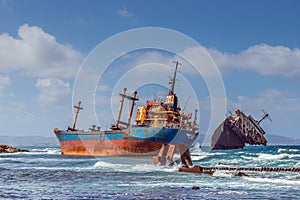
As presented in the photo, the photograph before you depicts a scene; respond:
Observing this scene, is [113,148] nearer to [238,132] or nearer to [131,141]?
[131,141]

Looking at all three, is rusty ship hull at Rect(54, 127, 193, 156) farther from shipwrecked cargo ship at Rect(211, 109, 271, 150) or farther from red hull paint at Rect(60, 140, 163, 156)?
shipwrecked cargo ship at Rect(211, 109, 271, 150)

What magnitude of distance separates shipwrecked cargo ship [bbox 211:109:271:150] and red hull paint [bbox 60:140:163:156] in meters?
41.1

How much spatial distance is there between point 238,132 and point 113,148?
4765cm

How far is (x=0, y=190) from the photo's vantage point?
56.3 ft

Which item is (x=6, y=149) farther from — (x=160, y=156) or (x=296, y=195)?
(x=296, y=195)

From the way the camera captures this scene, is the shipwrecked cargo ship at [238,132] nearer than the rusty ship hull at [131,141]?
No

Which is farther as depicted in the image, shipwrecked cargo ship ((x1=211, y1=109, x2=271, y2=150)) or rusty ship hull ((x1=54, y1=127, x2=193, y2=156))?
shipwrecked cargo ship ((x1=211, y1=109, x2=271, y2=150))

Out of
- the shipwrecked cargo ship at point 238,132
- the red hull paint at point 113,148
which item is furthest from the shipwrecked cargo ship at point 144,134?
the shipwrecked cargo ship at point 238,132

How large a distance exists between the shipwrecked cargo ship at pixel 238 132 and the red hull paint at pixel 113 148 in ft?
135

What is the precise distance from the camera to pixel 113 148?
5312 centimetres

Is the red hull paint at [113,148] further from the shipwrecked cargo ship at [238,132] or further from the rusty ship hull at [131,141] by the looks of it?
the shipwrecked cargo ship at [238,132]

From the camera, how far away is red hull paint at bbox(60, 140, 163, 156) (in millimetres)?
49312

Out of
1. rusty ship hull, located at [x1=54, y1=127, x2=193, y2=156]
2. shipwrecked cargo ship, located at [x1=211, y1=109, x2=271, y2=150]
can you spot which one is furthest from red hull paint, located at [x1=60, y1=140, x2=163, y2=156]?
shipwrecked cargo ship, located at [x1=211, y1=109, x2=271, y2=150]

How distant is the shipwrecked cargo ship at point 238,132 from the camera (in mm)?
92500
